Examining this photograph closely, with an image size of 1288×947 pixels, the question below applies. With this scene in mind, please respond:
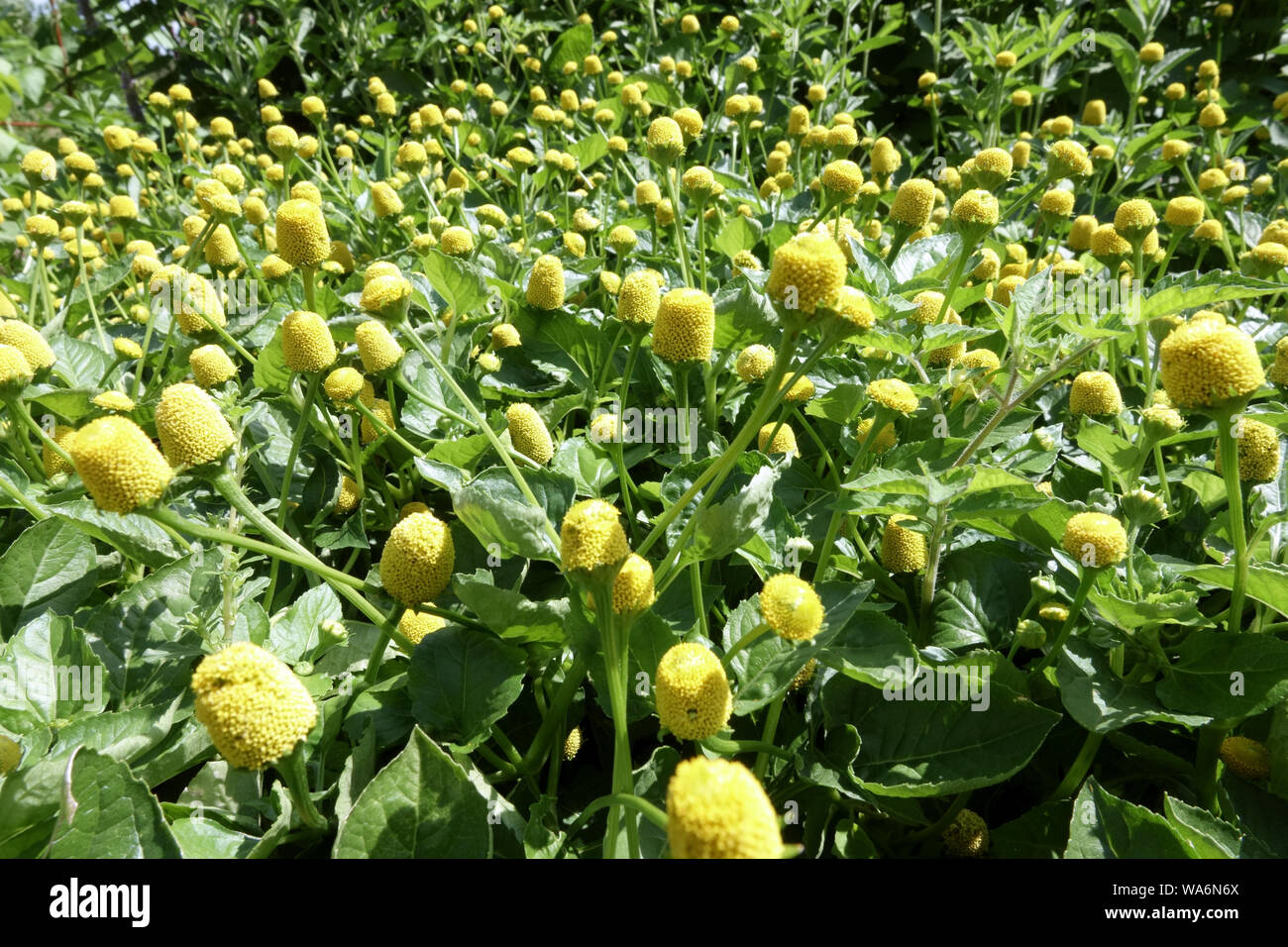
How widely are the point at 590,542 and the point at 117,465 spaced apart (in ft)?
1.65

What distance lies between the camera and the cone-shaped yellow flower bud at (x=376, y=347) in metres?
1.41

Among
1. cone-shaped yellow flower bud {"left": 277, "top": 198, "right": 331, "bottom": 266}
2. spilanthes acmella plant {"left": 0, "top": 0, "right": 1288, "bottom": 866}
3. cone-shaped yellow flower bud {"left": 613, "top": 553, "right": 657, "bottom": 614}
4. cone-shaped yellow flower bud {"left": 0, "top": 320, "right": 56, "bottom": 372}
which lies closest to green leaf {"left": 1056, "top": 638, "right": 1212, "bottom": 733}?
spilanthes acmella plant {"left": 0, "top": 0, "right": 1288, "bottom": 866}

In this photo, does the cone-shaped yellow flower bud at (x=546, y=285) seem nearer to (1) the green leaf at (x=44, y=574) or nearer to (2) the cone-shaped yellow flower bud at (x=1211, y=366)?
(1) the green leaf at (x=44, y=574)

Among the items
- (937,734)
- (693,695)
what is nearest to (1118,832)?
(937,734)

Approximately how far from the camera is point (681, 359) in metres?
1.21

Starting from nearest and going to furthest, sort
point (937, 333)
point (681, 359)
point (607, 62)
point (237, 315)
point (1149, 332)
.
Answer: point (681, 359) < point (937, 333) < point (1149, 332) < point (237, 315) < point (607, 62)

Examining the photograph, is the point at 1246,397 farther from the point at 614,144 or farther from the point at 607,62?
the point at 607,62

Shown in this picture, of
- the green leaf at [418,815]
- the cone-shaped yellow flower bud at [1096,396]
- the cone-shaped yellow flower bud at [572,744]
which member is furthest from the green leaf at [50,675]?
the cone-shaped yellow flower bud at [1096,396]

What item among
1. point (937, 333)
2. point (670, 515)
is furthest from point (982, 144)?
point (670, 515)

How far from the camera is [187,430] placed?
100 cm

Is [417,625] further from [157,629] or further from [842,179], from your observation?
[842,179]

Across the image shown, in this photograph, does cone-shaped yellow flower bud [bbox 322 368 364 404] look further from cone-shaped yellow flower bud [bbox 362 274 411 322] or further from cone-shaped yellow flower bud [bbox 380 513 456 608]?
cone-shaped yellow flower bud [bbox 380 513 456 608]

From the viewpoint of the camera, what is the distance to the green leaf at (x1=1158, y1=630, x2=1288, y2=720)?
3.29ft
